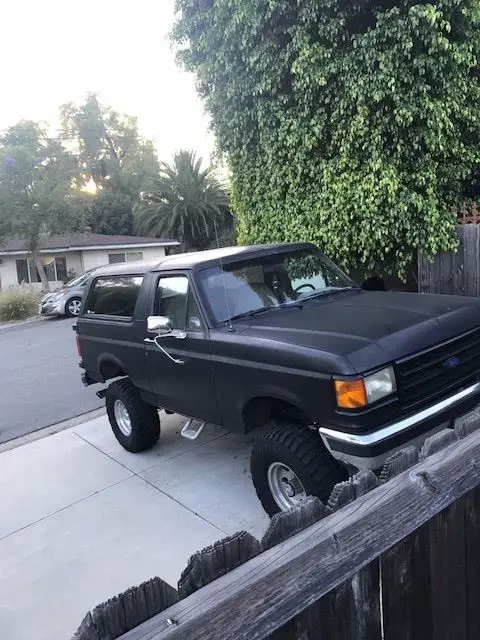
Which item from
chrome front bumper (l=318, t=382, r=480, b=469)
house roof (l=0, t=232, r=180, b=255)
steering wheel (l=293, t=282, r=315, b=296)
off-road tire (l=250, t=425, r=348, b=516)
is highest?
house roof (l=0, t=232, r=180, b=255)

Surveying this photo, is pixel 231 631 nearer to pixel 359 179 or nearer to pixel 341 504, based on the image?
pixel 341 504

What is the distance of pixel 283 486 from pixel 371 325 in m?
1.26

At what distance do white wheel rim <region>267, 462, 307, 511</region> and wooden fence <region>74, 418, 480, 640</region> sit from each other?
6.22 ft

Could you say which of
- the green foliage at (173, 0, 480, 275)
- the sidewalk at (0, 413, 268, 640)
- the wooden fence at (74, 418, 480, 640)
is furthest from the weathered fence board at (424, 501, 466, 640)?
the green foliage at (173, 0, 480, 275)

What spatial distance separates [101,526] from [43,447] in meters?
2.19

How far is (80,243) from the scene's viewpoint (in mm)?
29547

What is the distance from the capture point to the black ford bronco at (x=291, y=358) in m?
3.26

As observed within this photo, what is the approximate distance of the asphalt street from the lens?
732cm

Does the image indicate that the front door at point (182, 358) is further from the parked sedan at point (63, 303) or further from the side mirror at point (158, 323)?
the parked sedan at point (63, 303)

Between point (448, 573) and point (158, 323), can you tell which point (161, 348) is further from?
point (448, 573)

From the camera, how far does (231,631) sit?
118 cm

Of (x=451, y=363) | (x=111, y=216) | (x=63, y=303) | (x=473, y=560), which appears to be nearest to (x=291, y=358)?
(x=451, y=363)

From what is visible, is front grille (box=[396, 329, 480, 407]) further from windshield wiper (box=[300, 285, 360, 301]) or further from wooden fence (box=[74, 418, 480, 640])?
wooden fence (box=[74, 418, 480, 640])

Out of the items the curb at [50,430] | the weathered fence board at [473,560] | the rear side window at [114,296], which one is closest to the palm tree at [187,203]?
the curb at [50,430]
